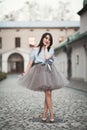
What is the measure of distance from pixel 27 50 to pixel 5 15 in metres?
18.1

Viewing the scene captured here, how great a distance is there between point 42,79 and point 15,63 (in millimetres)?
62902

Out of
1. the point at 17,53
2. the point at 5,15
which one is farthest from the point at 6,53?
the point at 5,15

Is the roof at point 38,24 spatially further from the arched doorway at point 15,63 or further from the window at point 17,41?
the arched doorway at point 15,63

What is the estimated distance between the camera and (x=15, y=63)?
71.3 metres

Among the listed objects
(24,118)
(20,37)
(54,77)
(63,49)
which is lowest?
(24,118)

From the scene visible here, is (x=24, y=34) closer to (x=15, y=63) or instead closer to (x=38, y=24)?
(x=38, y=24)

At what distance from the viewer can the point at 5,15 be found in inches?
3287

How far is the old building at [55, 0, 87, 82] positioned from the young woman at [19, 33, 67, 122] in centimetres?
1804

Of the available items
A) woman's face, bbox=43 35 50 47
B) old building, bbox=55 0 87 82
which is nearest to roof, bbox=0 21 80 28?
old building, bbox=55 0 87 82

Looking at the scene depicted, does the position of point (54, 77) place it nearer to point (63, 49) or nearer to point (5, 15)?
point (63, 49)

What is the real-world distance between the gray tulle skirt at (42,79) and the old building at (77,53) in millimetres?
18151

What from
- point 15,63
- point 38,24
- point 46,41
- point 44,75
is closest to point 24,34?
point 38,24

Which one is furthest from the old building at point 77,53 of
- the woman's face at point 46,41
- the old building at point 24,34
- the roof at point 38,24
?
the roof at point 38,24

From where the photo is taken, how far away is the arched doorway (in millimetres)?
68250
